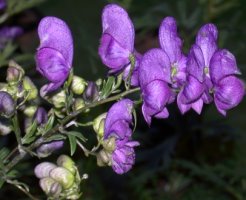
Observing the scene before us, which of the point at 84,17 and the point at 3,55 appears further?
the point at 84,17

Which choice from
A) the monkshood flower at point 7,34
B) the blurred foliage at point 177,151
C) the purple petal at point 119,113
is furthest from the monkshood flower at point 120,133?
the monkshood flower at point 7,34

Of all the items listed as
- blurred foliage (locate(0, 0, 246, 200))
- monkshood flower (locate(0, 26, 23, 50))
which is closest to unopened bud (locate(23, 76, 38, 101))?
blurred foliage (locate(0, 0, 246, 200))

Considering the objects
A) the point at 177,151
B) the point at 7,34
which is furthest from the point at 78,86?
the point at 177,151

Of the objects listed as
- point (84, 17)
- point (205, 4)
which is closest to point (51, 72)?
point (205, 4)

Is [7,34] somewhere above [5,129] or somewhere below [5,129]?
below

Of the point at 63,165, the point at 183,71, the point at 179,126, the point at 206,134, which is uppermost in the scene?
the point at 183,71

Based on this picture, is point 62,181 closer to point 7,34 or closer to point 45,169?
point 45,169

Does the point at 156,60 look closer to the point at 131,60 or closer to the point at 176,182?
the point at 131,60
